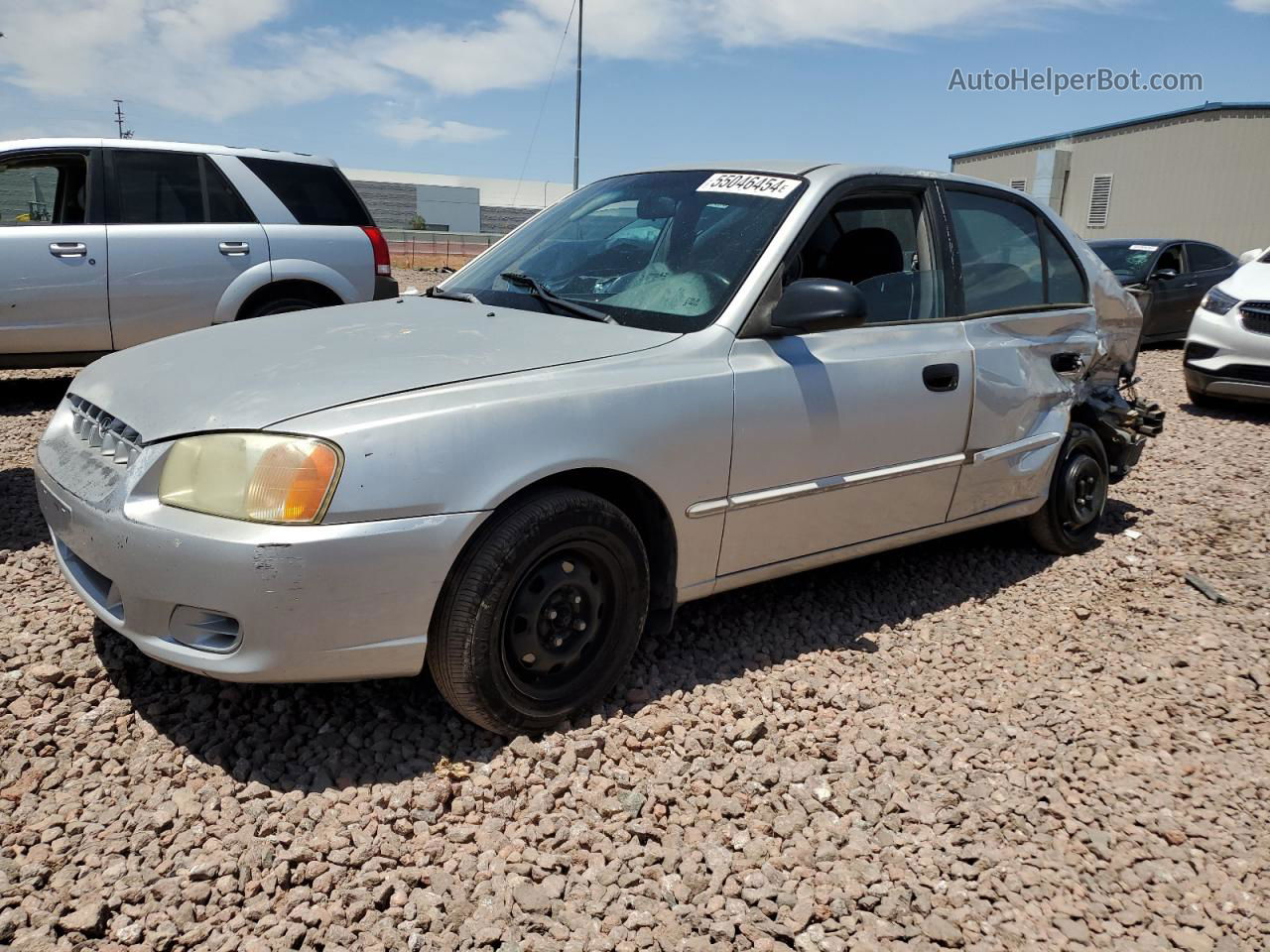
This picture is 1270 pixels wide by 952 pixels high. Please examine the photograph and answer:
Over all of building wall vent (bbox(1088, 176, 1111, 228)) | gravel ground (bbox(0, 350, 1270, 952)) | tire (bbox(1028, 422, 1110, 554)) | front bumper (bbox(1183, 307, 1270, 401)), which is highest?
building wall vent (bbox(1088, 176, 1111, 228))

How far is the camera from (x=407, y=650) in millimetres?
2684

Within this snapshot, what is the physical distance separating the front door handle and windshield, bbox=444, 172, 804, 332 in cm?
85

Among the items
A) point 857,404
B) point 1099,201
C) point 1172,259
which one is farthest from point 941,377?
point 1099,201

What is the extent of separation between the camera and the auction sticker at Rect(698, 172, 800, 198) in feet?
12.1

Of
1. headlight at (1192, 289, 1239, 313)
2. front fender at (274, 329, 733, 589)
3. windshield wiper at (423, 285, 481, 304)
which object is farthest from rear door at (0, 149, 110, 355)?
headlight at (1192, 289, 1239, 313)

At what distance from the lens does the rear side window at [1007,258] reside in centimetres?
421

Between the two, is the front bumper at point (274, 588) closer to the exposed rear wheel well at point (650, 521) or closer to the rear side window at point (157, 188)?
the exposed rear wheel well at point (650, 521)

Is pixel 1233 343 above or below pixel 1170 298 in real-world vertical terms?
below

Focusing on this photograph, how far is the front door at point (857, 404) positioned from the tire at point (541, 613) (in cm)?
47

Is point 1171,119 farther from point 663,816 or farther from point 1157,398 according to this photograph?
point 663,816

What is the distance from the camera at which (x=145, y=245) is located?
695cm

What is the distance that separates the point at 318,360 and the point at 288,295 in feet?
16.0

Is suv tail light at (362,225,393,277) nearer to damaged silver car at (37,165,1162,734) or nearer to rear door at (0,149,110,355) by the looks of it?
rear door at (0,149,110,355)

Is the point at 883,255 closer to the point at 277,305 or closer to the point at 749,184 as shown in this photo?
the point at 749,184
